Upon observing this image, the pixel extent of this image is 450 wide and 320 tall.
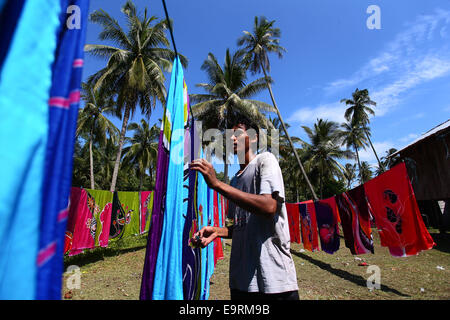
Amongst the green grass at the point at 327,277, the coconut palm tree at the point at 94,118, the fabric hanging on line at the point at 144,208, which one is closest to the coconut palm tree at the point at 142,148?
the coconut palm tree at the point at 94,118

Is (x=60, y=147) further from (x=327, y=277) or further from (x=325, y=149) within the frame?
(x=325, y=149)

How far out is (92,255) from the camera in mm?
8664

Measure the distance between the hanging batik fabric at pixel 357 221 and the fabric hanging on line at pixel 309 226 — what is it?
2320 millimetres

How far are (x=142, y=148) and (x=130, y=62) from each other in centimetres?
1497

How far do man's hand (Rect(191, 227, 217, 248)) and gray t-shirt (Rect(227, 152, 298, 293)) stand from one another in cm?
22

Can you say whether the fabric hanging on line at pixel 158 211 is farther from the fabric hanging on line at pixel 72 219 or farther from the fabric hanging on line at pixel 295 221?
the fabric hanging on line at pixel 295 221

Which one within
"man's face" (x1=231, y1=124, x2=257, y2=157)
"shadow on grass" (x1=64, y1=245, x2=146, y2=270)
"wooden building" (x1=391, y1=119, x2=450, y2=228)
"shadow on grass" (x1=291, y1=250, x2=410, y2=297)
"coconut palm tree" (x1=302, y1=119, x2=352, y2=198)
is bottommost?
"shadow on grass" (x1=291, y1=250, x2=410, y2=297)

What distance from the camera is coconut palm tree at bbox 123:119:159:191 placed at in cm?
2589

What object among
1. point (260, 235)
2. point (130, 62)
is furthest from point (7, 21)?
point (130, 62)

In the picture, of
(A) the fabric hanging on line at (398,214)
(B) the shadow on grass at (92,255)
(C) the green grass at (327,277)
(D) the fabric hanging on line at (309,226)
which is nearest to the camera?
(A) the fabric hanging on line at (398,214)

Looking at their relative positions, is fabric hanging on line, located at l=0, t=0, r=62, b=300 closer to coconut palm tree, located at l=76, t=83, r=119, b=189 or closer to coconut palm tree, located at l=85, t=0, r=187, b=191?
coconut palm tree, located at l=85, t=0, r=187, b=191

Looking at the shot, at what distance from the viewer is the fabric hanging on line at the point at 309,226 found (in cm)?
867

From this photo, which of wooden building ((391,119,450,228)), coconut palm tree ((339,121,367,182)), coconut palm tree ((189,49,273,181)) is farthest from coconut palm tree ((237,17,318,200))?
coconut palm tree ((339,121,367,182))

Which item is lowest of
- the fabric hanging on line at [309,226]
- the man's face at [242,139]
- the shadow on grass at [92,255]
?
the shadow on grass at [92,255]
